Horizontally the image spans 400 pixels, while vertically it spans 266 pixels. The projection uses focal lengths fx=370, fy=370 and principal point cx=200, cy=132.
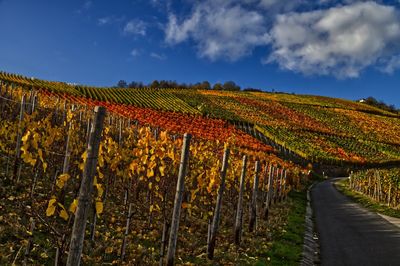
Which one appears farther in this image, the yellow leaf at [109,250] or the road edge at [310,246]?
the road edge at [310,246]

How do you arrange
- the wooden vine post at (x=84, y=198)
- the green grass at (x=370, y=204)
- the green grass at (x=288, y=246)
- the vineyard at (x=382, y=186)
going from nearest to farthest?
the wooden vine post at (x=84, y=198), the green grass at (x=288, y=246), the green grass at (x=370, y=204), the vineyard at (x=382, y=186)

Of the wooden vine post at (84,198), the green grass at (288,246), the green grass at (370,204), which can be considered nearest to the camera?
the wooden vine post at (84,198)

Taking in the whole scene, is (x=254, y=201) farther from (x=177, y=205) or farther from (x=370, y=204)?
(x=370, y=204)

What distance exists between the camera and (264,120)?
74312 mm

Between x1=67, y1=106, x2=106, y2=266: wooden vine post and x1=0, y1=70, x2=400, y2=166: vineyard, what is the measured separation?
40.5 m

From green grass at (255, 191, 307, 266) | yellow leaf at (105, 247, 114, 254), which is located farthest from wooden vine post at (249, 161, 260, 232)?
yellow leaf at (105, 247, 114, 254)

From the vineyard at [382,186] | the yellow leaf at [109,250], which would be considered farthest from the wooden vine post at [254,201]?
the vineyard at [382,186]

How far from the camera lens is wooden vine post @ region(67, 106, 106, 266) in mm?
4648

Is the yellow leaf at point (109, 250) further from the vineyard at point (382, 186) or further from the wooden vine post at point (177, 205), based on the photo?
the vineyard at point (382, 186)

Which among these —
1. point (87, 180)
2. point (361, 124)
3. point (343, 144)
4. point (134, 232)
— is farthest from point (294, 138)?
point (87, 180)

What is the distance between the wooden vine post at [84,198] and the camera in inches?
183

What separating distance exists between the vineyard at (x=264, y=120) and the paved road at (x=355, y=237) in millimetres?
24210

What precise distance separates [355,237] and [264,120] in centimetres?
5913

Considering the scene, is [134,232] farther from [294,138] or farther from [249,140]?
[294,138]
